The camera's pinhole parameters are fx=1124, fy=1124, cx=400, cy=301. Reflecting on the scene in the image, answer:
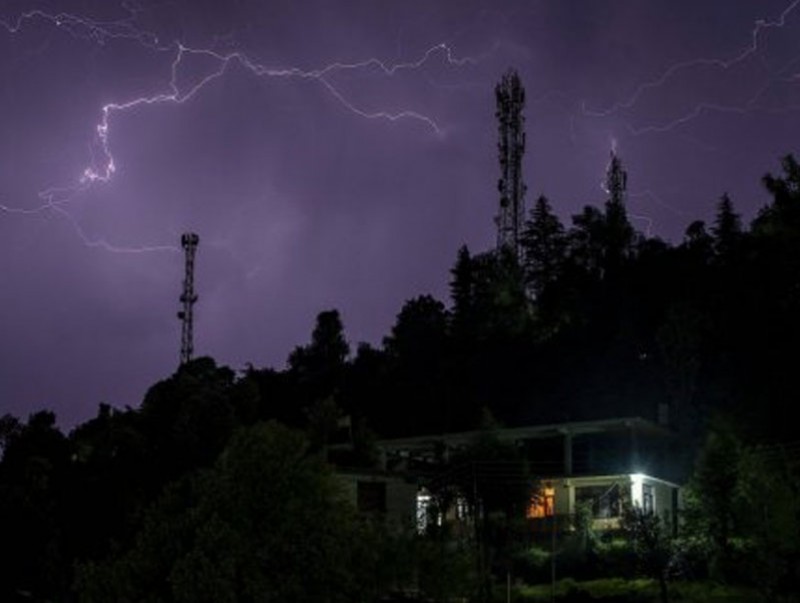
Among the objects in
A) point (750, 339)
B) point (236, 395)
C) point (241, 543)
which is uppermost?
point (750, 339)

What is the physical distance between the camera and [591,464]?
1300 inches

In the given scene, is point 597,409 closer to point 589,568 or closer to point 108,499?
point 589,568

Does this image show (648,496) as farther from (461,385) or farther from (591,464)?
(461,385)

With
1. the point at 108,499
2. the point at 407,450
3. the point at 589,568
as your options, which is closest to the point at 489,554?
the point at 589,568

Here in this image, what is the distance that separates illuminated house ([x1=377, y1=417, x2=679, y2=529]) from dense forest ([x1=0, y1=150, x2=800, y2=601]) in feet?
7.06

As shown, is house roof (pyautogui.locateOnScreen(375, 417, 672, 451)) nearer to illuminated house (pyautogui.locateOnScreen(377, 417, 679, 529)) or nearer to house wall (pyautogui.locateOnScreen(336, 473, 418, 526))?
illuminated house (pyautogui.locateOnScreen(377, 417, 679, 529))

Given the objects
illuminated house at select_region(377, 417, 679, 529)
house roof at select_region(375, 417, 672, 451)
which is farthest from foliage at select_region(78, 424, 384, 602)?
house roof at select_region(375, 417, 672, 451)

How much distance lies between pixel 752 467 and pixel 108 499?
12771 mm

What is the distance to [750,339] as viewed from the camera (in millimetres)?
38250

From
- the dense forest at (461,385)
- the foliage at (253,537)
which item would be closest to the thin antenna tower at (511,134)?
the dense forest at (461,385)

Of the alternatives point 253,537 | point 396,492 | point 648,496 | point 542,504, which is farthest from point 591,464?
point 253,537

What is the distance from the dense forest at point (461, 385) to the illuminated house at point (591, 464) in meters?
2.15

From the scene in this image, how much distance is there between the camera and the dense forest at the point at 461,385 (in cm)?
1078

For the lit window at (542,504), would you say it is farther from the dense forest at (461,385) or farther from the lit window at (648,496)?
the dense forest at (461,385)
